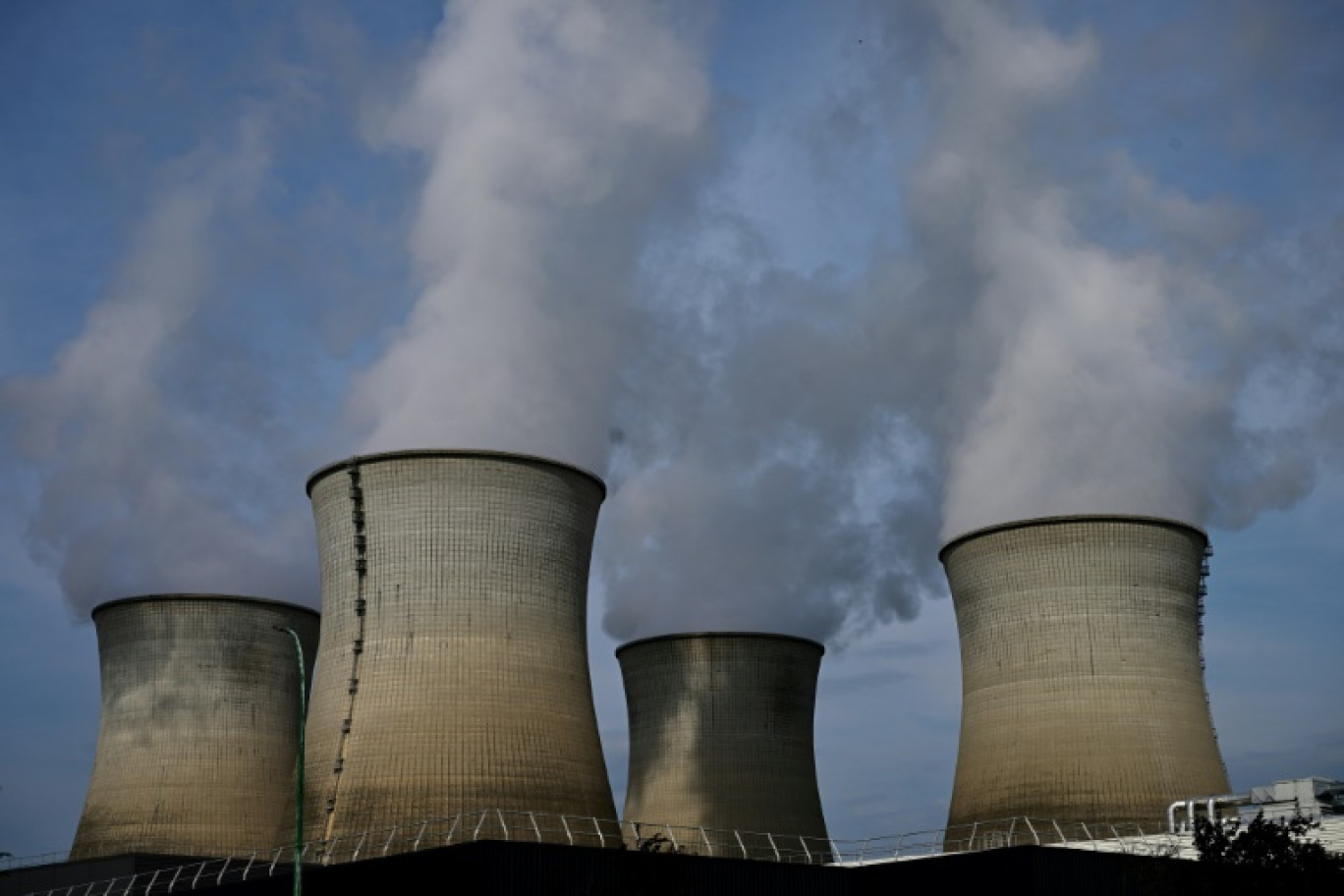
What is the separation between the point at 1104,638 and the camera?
27.0 meters

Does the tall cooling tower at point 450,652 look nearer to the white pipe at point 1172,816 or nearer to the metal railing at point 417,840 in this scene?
the metal railing at point 417,840

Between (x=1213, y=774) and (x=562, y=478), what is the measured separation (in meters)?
11.3

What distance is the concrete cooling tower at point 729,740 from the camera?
3491 cm

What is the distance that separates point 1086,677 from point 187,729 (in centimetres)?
1688

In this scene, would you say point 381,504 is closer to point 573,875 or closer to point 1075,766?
point 573,875

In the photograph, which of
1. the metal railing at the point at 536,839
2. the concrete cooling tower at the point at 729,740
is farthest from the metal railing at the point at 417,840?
the concrete cooling tower at the point at 729,740

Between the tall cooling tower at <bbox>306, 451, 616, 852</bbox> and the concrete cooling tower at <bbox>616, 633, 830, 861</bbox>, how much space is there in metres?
10.3

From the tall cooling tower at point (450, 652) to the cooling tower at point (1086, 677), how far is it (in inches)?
259

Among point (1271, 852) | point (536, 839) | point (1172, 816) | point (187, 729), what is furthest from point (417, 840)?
point (187, 729)

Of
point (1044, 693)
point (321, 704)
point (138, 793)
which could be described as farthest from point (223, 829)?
point (1044, 693)

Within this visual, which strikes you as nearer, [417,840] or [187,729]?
[417,840]

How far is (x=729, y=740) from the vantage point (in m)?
35.2

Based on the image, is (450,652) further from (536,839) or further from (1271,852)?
(1271,852)

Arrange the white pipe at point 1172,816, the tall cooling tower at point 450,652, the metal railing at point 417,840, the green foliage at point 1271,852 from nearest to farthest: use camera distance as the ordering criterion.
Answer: the green foliage at point 1271,852, the metal railing at point 417,840, the tall cooling tower at point 450,652, the white pipe at point 1172,816
